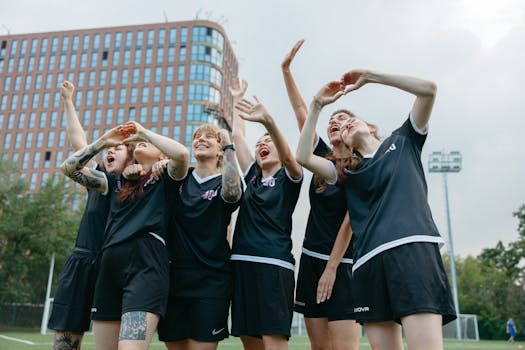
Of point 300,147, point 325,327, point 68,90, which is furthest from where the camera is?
point 68,90

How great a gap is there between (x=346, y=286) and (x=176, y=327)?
59.0 inches

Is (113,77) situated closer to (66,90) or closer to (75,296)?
(66,90)

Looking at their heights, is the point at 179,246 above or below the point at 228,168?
below

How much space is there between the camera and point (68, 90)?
5324mm

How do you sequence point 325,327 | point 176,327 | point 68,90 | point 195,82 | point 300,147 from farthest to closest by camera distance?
point 195,82
point 68,90
point 325,327
point 176,327
point 300,147

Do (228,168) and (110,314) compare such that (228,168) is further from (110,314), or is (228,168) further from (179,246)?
(110,314)

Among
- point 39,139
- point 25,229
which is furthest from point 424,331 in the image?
point 39,139

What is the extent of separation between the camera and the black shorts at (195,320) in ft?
12.9

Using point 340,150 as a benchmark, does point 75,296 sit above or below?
below

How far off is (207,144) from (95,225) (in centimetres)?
127

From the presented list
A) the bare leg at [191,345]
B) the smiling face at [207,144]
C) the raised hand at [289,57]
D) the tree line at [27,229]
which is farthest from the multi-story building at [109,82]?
the bare leg at [191,345]

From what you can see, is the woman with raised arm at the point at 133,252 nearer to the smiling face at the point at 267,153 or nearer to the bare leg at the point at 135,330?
the bare leg at the point at 135,330

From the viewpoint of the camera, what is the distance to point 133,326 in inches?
138

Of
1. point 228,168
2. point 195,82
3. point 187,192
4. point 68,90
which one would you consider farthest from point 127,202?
point 195,82
